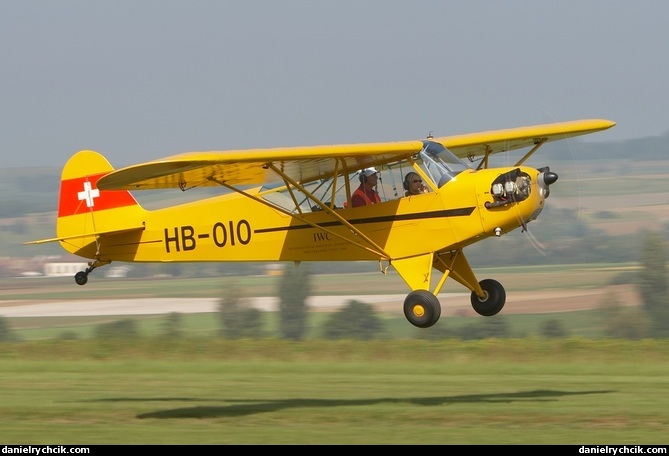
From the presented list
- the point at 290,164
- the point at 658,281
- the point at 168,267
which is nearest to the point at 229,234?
the point at 290,164

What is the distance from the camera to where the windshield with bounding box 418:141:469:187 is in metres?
14.2

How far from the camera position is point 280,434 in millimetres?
12680

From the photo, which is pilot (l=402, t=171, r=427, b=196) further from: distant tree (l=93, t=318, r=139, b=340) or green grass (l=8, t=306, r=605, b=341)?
green grass (l=8, t=306, r=605, b=341)

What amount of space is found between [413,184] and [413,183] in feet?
0.05

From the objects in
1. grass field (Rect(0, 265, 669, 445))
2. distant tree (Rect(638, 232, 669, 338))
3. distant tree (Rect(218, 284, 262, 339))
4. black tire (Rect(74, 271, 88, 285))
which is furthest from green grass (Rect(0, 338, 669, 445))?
distant tree (Rect(638, 232, 669, 338))

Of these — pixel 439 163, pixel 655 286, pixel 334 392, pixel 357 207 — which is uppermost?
pixel 439 163

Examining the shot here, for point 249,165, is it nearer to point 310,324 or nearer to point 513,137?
point 513,137

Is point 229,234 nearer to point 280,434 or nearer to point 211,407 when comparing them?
point 211,407

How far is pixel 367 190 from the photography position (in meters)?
14.8

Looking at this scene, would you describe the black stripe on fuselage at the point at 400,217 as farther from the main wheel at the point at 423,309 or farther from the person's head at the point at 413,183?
the main wheel at the point at 423,309

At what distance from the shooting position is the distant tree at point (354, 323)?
Result: 171ft

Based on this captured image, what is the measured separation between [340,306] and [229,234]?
42.8 meters

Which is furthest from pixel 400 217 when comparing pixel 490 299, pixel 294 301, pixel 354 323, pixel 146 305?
pixel 146 305

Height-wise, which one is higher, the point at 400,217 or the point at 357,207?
the point at 357,207
